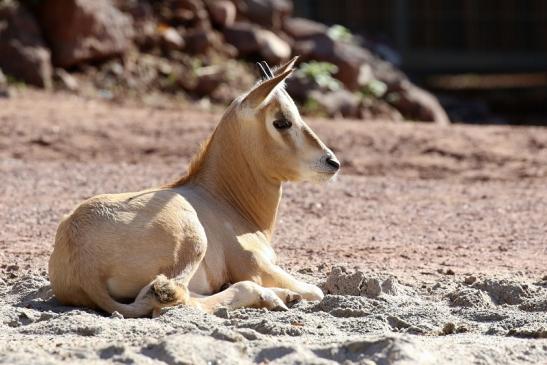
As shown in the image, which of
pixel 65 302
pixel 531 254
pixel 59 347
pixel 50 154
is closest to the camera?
pixel 59 347

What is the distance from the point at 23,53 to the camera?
1551cm

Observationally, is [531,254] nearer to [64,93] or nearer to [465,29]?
[64,93]

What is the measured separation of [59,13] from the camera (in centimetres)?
1609

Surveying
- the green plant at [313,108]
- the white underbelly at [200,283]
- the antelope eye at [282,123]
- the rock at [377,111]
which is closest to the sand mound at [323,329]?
the white underbelly at [200,283]

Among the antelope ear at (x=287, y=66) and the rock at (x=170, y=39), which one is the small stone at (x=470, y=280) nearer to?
the antelope ear at (x=287, y=66)

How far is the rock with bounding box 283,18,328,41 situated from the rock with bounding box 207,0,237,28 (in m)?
0.97

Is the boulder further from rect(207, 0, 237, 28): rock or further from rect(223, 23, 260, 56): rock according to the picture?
rect(207, 0, 237, 28): rock

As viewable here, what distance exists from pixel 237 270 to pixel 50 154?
20.8 feet

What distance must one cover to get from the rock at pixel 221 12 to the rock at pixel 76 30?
6.15ft

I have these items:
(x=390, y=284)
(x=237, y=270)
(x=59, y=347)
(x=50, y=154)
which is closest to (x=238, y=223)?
→ (x=237, y=270)

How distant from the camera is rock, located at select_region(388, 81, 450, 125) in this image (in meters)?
17.7

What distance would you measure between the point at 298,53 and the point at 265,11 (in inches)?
41.0

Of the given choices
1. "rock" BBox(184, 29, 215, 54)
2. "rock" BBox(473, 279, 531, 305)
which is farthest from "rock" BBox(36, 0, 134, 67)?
"rock" BBox(473, 279, 531, 305)

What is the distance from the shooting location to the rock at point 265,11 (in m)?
18.3
